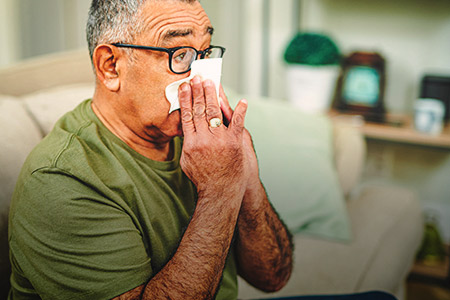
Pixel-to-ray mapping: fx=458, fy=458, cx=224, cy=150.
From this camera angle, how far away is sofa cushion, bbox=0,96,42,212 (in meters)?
0.78

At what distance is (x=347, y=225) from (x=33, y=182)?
35.0 inches

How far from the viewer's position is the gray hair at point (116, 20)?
0.59m

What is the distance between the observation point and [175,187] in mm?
693

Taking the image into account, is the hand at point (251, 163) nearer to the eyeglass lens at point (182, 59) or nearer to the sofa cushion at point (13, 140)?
the eyeglass lens at point (182, 59)

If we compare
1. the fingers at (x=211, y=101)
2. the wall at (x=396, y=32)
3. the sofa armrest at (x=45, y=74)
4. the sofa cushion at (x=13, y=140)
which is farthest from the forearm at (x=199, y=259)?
the wall at (x=396, y=32)

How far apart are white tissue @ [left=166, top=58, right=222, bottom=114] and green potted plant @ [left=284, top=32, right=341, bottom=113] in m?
1.28

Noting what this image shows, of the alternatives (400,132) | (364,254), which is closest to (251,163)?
(364,254)

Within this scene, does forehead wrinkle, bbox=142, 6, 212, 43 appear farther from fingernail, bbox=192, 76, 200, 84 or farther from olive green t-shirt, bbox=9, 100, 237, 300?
olive green t-shirt, bbox=9, 100, 237, 300

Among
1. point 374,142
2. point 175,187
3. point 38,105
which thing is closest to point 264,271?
point 175,187

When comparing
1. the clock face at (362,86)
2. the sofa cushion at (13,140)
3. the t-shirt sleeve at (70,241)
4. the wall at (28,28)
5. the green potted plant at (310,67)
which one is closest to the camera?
the t-shirt sleeve at (70,241)

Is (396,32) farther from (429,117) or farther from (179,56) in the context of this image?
(179,56)

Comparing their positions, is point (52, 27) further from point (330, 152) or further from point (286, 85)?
point (330, 152)

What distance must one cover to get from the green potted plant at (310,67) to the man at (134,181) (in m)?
1.23

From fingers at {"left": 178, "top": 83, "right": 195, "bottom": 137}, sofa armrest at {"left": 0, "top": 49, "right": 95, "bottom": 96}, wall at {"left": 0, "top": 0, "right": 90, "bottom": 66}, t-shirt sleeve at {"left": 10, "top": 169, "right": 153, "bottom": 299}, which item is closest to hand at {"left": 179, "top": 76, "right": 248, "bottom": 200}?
fingers at {"left": 178, "top": 83, "right": 195, "bottom": 137}
